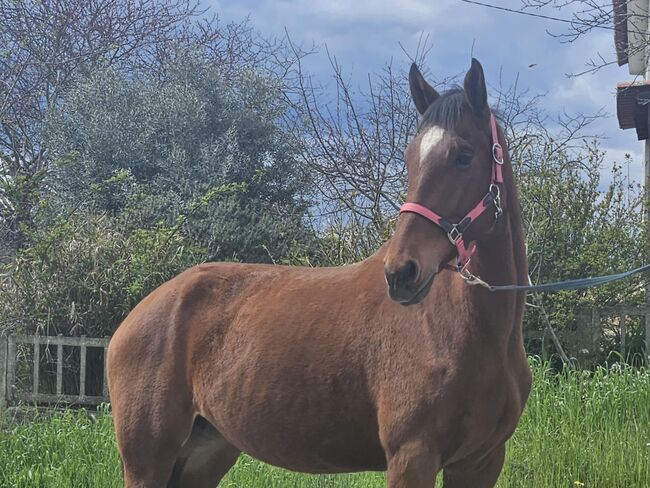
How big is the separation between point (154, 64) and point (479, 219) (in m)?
14.0

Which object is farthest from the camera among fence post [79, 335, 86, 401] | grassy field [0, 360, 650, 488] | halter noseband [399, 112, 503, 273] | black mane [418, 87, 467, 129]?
fence post [79, 335, 86, 401]

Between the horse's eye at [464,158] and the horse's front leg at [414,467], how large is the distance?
105cm

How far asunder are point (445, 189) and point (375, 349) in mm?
731

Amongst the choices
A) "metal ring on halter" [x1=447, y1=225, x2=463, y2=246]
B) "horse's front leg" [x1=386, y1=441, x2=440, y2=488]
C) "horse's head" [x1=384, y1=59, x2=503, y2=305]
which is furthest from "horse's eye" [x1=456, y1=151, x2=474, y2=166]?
"horse's front leg" [x1=386, y1=441, x2=440, y2=488]

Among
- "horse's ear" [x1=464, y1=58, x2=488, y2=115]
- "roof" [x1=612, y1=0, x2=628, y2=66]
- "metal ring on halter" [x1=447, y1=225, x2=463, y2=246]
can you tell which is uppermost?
"roof" [x1=612, y1=0, x2=628, y2=66]

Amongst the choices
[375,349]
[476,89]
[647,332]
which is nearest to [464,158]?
[476,89]

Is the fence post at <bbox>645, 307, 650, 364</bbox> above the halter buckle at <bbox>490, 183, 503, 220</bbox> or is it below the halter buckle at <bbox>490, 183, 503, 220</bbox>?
below

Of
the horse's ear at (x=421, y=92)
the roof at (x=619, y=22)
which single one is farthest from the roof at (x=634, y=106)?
the horse's ear at (x=421, y=92)

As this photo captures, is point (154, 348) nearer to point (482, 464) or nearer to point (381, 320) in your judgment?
point (381, 320)

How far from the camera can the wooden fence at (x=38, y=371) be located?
22.1 feet

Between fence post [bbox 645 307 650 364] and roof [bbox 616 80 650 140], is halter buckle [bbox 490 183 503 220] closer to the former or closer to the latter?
fence post [bbox 645 307 650 364]

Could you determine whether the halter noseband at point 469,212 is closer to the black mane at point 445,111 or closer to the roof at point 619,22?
the black mane at point 445,111

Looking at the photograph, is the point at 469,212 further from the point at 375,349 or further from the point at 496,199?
the point at 375,349

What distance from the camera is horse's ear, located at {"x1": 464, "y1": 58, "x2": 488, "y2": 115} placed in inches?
112
